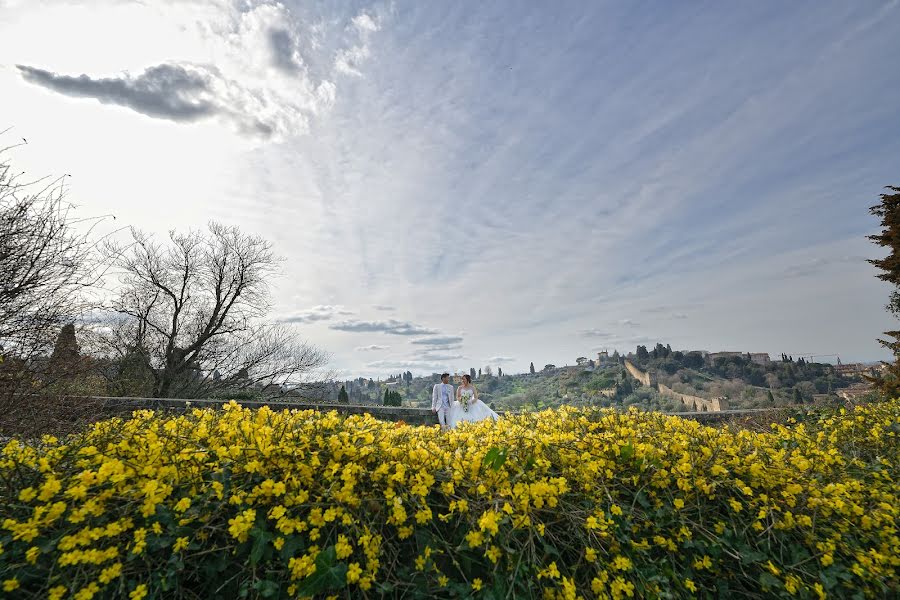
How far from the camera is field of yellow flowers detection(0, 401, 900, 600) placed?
1.64 metres

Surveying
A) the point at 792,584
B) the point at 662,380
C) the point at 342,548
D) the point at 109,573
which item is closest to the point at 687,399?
the point at 662,380

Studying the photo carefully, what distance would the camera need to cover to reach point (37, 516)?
1555mm

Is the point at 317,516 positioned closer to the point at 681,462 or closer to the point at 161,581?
the point at 161,581

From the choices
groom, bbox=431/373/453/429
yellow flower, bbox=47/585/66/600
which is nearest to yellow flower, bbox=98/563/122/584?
yellow flower, bbox=47/585/66/600

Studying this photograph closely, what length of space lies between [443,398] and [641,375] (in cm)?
6806

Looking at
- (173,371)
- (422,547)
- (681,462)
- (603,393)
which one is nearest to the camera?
(422,547)

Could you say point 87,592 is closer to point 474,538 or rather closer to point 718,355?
point 474,538

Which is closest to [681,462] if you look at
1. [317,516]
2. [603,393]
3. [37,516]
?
[317,516]

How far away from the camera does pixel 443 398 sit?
35.0ft

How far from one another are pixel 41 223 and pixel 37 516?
715 centimetres

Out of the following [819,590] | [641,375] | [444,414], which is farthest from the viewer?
[641,375]

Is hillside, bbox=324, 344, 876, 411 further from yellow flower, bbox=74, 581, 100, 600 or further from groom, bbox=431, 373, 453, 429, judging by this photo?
yellow flower, bbox=74, 581, 100, 600

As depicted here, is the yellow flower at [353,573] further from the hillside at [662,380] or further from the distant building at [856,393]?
the hillside at [662,380]

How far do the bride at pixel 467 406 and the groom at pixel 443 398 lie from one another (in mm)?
288
